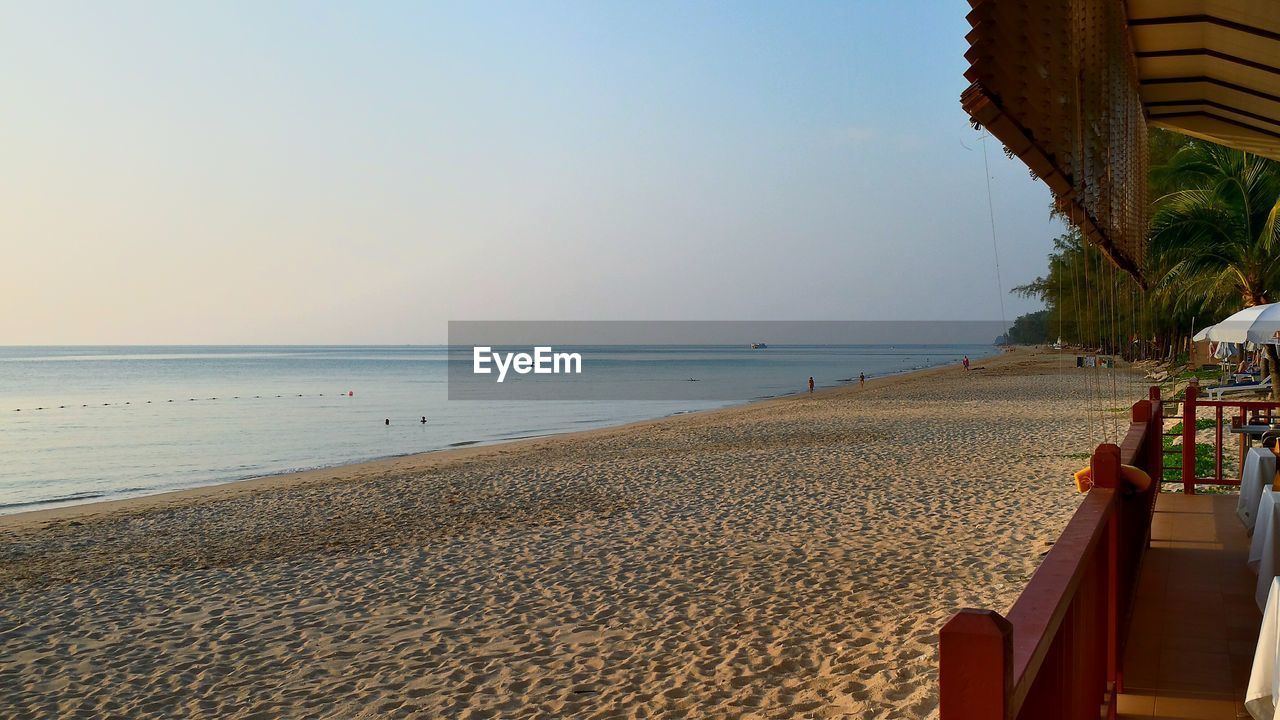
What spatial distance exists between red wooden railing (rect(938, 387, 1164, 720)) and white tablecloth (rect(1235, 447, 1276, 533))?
1759 millimetres

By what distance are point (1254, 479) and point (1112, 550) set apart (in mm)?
4027

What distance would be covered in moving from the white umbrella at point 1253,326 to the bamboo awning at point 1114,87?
12.0 feet

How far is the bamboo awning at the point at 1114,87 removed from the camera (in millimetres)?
2303

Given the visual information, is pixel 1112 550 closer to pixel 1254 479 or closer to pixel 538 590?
pixel 1254 479

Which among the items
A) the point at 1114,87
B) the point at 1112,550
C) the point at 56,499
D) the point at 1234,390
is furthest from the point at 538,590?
the point at 1234,390

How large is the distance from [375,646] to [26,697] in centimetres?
220

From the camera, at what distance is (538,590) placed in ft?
26.2

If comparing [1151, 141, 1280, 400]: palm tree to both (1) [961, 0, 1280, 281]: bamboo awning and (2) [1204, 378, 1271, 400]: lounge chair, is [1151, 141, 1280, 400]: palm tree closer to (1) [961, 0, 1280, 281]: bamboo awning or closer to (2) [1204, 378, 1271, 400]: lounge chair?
(2) [1204, 378, 1271, 400]: lounge chair

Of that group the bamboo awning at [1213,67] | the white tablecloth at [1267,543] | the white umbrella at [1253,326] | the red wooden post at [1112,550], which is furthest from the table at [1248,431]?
the red wooden post at [1112,550]

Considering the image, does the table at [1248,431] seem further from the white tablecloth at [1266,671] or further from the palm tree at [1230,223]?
the palm tree at [1230,223]

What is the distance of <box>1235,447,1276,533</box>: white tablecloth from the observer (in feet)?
21.5

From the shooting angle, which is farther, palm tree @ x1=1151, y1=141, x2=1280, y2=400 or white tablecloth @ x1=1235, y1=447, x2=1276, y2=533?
palm tree @ x1=1151, y1=141, x2=1280, y2=400

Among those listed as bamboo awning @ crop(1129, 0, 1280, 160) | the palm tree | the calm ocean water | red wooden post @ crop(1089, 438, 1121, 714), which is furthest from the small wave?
the palm tree

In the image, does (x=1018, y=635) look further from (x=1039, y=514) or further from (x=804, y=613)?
(x=1039, y=514)
